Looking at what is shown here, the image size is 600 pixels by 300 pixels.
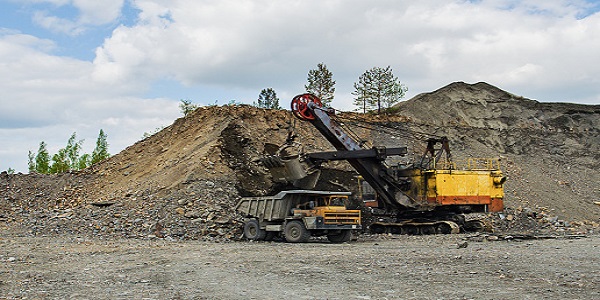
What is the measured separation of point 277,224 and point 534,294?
1145cm

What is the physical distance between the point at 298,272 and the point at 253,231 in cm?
892

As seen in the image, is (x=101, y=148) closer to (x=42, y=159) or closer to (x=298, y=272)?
(x=42, y=159)

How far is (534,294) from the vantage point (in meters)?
7.85

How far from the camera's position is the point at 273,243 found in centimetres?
1786

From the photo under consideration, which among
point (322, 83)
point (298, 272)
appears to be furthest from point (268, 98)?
point (298, 272)

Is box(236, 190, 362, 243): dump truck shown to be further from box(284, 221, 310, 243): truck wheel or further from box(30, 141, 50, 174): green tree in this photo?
box(30, 141, 50, 174): green tree

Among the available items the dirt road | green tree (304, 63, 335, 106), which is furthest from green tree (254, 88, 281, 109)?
the dirt road

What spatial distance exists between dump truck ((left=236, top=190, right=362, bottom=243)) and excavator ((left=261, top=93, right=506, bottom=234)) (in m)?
1.63

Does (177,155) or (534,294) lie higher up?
(177,155)

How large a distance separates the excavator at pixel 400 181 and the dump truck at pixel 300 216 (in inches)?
64.3

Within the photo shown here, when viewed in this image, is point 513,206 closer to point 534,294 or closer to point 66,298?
point 534,294

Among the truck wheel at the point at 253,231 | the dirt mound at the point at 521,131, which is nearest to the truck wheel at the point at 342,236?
the truck wheel at the point at 253,231

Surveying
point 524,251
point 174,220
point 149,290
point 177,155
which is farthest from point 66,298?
point 177,155

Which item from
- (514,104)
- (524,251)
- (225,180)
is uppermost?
(514,104)
